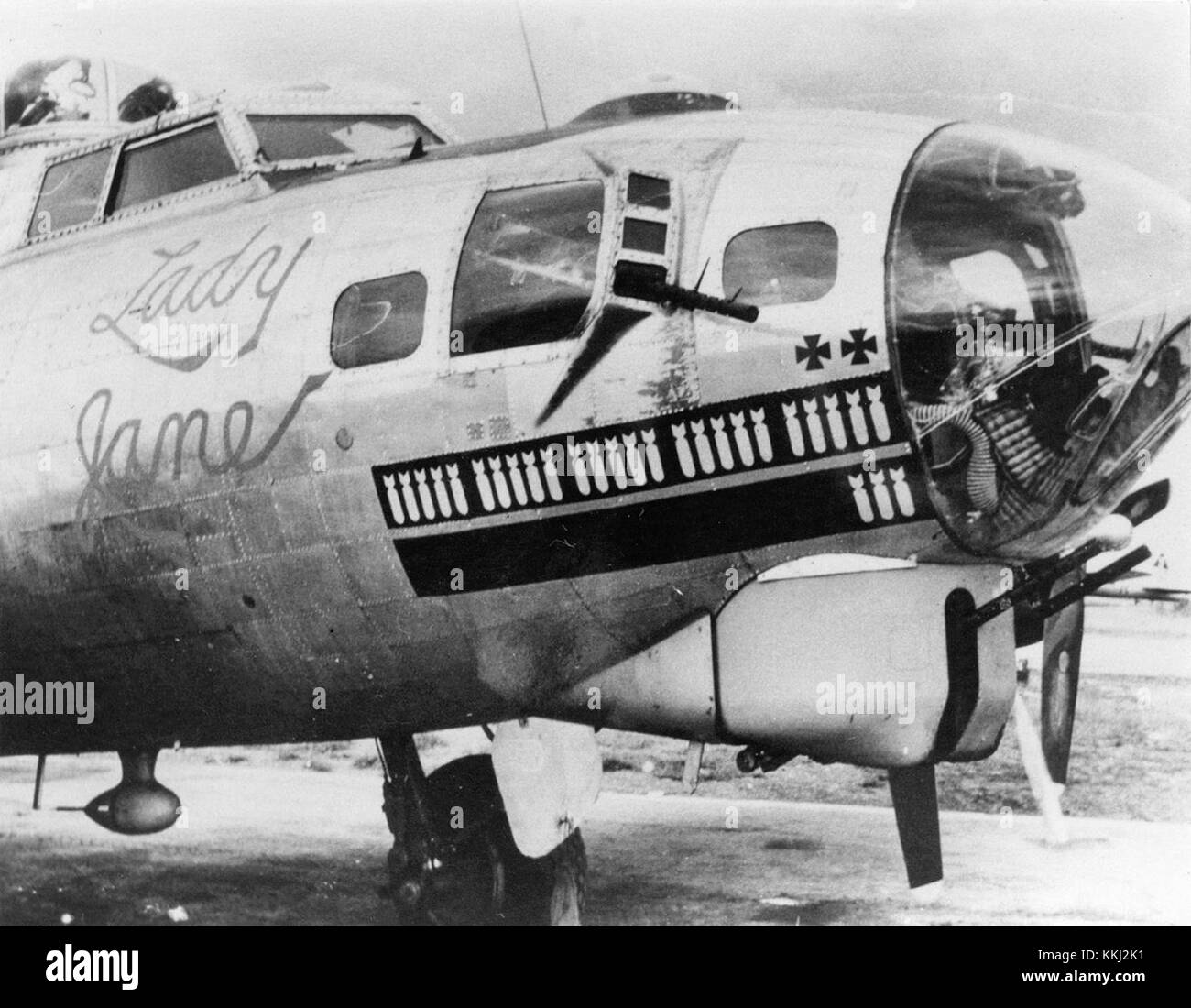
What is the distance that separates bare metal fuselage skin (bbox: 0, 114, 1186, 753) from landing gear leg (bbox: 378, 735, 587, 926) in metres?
1.21

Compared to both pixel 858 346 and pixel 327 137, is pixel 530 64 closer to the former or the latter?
pixel 327 137

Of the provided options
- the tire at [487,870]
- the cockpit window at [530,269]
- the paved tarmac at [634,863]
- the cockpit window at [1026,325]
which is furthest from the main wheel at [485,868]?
the cockpit window at [1026,325]

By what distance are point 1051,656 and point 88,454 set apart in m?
4.83

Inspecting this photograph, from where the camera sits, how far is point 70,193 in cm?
851

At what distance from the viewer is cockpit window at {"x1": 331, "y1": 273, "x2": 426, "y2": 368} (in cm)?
639

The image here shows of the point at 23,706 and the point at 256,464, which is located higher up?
the point at 256,464

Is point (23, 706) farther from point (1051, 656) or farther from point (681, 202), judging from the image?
point (1051, 656)

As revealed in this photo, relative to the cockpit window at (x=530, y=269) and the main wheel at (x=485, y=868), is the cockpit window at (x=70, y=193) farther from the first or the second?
the main wheel at (x=485, y=868)

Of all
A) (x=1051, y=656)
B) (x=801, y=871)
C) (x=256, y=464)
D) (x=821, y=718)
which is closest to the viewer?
(x=821, y=718)

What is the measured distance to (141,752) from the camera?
8547mm

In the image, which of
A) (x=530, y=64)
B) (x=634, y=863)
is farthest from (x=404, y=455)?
(x=530, y=64)

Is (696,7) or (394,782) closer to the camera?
(696,7)

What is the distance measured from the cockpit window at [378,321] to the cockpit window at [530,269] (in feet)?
0.73

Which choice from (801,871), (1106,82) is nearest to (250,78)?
(1106,82)
